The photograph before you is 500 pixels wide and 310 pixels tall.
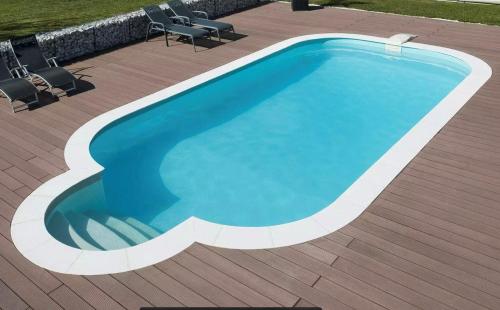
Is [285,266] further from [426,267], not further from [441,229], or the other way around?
[441,229]

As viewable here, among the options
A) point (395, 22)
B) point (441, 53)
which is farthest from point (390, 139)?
point (395, 22)

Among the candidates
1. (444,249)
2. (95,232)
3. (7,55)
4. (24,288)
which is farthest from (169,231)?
(7,55)

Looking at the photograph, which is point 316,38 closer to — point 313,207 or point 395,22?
point 395,22

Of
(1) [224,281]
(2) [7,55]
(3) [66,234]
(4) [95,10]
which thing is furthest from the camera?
(4) [95,10]

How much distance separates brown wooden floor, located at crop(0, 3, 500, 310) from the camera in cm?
547

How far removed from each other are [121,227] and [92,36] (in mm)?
8519

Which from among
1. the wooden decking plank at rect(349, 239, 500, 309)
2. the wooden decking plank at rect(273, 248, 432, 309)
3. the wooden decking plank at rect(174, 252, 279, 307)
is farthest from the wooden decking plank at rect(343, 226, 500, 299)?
the wooden decking plank at rect(174, 252, 279, 307)

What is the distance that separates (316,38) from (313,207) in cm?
842

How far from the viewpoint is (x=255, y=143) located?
10570 mm

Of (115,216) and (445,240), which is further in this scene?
(115,216)

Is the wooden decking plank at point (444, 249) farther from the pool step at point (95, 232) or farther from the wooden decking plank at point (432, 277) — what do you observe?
the pool step at point (95, 232)

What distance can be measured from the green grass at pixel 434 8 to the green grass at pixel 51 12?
8.98 meters

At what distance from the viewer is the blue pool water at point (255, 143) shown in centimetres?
827

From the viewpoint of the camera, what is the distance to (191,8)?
54.5 feet
